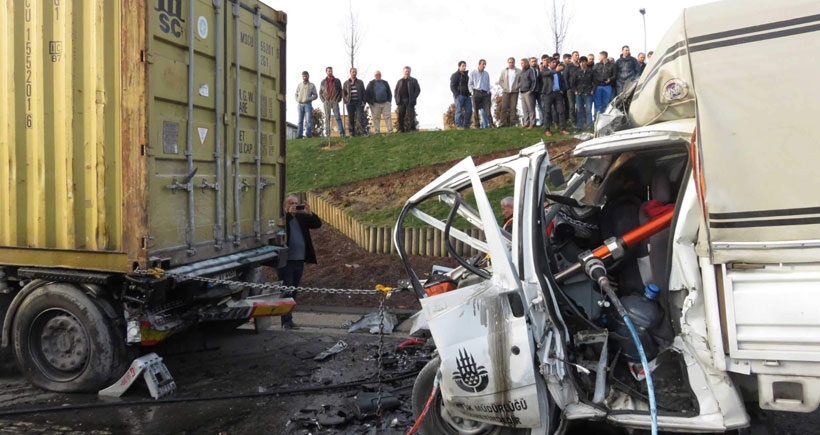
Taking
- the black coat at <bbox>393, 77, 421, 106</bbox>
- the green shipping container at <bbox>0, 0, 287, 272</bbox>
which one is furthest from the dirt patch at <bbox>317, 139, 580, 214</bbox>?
the green shipping container at <bbox>0, 0, 287, 272</bbox>

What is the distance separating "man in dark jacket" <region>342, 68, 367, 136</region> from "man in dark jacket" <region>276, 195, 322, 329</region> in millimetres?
8957

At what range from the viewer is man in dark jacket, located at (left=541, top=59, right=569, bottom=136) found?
A: 1370 centimetres

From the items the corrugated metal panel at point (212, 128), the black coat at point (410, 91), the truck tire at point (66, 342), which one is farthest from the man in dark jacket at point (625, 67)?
the truck tire at point (66, 342)

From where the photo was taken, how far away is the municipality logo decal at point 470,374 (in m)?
3.62

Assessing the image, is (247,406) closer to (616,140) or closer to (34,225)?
(34,225)

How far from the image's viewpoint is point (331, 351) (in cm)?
650

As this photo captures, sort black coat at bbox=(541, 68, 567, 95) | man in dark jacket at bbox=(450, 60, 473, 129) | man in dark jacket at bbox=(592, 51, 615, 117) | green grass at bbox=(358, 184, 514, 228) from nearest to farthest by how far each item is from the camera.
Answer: green grass at bbox=(358, 184, 514, 228) → man in dark jacket at bbox=(592, 51, 615, 117) → black coat at bbox=(541, 68, 567, 95) → man in dark jacket at bbox=(450, 60, 473, 129)

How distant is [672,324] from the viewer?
11.5ft

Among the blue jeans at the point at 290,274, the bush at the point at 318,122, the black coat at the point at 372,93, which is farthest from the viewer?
the bush at the point at 318,122

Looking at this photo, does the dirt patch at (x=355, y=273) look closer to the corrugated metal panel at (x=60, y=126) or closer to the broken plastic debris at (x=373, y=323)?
the broken plastic debris at (x=373, y=323)

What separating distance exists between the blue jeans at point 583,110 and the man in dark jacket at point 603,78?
219 millimetres

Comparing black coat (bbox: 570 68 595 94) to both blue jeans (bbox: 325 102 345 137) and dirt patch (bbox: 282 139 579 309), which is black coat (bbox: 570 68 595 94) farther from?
blue jeans (bbox: 325 102 345 137)

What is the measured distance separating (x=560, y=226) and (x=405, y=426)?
1.84 metres

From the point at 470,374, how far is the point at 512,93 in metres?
12.6
